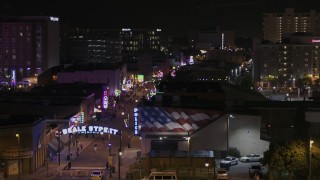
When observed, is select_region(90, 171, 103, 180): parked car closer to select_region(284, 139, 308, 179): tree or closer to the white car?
the white car

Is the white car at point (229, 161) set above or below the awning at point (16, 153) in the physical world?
below

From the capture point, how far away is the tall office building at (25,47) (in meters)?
65.8

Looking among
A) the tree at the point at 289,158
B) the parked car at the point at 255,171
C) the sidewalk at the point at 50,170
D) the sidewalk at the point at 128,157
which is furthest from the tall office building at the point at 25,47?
the tree at the point at 289,158

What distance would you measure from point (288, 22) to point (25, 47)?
53.0 m

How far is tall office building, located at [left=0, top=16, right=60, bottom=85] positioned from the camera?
216ft

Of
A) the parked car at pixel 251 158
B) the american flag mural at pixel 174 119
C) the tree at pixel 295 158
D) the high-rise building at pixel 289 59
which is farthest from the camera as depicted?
the high-rise building at pixel 289 59

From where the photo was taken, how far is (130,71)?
71875mm

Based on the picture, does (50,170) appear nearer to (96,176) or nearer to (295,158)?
(96,176)

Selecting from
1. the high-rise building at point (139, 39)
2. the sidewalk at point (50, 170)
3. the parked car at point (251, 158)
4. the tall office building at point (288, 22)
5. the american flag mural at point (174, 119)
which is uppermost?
the tall office building at point (288, 22)

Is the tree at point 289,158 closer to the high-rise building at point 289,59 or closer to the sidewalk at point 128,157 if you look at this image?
the sidewalk at point 128,157

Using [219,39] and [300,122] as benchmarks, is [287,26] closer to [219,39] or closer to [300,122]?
[219,39]

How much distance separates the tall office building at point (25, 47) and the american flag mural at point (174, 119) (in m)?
40.5

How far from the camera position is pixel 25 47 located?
6594 centimetres

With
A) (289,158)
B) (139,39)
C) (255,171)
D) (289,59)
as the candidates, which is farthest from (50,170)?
(139,39)
